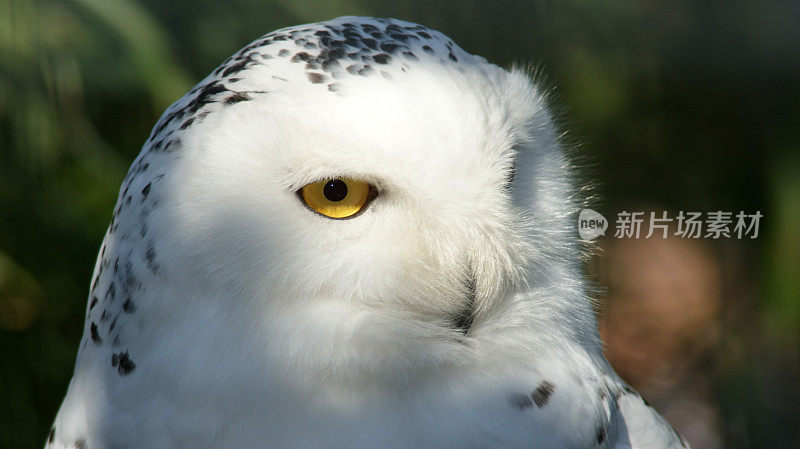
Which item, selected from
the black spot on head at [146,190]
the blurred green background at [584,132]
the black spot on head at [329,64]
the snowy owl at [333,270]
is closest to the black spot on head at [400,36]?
the snowy owl at [333,270]

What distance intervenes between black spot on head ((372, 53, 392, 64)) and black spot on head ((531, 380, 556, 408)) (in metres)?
0.44

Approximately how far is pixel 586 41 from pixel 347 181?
139 cm

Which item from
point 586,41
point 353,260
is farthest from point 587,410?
point 586,41

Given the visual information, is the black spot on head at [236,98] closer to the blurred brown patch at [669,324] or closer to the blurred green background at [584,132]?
the blurred green background at [584,132]

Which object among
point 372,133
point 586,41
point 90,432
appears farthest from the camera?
point 586,41

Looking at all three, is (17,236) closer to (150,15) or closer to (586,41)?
(150,15)

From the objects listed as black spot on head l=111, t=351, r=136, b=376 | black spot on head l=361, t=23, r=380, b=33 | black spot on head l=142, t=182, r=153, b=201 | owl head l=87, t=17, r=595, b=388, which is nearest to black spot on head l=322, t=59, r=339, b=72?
owl head l=87, t=17, r=595, b=388

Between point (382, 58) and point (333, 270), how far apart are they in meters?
0.26

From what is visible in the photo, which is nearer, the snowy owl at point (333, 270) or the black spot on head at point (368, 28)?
the snowy owl at point (333, 270)

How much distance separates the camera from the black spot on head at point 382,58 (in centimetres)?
72

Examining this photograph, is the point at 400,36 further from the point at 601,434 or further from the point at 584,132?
the point at 584,132

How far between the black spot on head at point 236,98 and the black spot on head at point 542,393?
494 millimetres

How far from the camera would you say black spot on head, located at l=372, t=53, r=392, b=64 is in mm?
723

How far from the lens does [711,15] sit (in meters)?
1.88
